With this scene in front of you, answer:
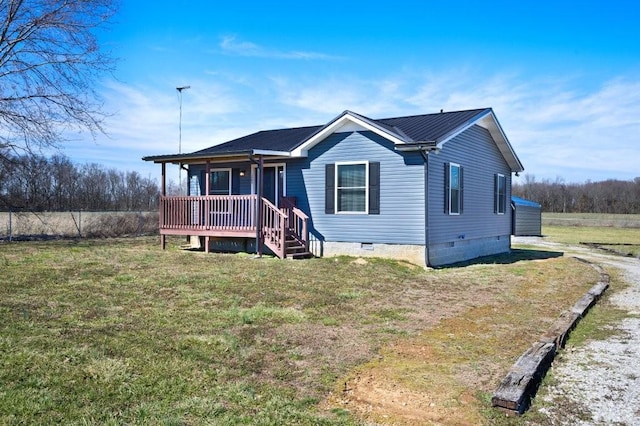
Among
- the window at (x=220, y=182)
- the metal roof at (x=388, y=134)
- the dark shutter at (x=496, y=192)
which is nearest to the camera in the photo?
the metal roof at (x=388, y=134)

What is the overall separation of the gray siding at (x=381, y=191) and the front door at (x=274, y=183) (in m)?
0.52

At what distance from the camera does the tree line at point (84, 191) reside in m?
17.6

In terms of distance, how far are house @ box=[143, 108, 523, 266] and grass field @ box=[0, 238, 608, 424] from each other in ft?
8.30

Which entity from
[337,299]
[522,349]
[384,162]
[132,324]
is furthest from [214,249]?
[522,349]

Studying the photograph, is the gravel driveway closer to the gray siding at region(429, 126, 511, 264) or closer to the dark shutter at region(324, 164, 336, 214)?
the gray siding at region(429, 126, 511, 264)

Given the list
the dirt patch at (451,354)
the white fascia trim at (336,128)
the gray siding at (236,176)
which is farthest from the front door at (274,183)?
the dirt patch at (451,354)

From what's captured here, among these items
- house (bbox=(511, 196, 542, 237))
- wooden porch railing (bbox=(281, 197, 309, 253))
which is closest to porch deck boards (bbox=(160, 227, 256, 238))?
wooden porch railing (bbox=(281, 197, 309, 253))

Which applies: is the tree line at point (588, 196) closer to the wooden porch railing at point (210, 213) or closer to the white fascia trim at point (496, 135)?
the white fascia trim at point (496, 135)

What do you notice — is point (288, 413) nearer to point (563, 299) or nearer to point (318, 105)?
point (563, 299)

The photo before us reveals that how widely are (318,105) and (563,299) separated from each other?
1550 cm

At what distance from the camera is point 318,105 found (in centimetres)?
2184

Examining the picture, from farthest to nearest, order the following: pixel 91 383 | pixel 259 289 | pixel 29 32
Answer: pixel 29 32 → pixel 259 289 → pixel 91 383

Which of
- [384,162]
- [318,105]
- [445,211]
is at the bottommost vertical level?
[445,211]

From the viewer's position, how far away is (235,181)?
15141 mm
